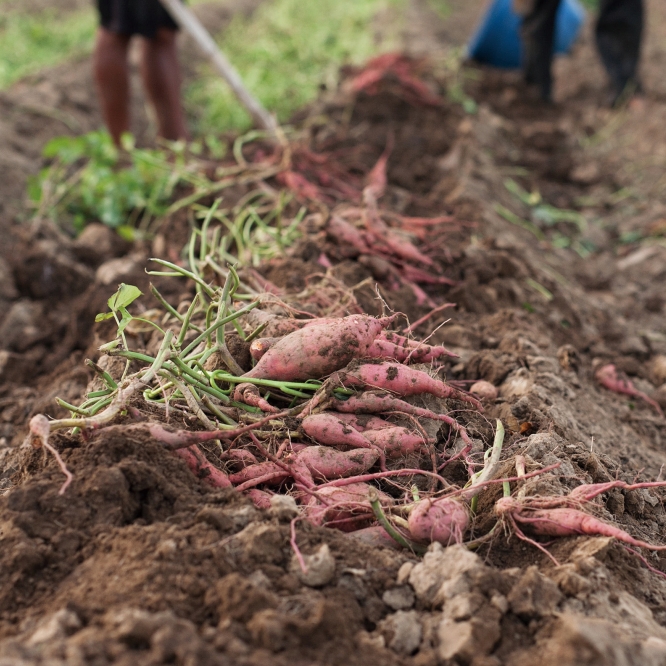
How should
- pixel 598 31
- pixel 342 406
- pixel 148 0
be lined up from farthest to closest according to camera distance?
1. pixel 598 31
2. pixel 148 0
3. pixel 342 406

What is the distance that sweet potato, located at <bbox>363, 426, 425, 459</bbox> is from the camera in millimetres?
1837

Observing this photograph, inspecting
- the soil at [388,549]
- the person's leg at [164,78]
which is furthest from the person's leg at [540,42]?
the person's leg at [164,78]

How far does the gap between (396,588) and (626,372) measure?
5.77 ft

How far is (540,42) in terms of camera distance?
636cm

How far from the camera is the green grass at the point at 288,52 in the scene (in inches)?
235

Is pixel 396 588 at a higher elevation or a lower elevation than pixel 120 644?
lower

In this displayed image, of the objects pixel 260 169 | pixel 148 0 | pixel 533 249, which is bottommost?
pixel 533 249

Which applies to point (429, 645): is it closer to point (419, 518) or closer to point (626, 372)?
point (419, 518)

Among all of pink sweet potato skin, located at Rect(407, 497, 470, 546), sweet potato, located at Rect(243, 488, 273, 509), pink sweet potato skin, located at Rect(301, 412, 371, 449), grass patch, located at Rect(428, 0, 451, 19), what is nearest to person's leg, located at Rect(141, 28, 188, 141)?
pink sweet potato skin, located at Rect(301, 412, 371, 449)

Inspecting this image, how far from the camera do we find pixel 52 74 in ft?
20.6

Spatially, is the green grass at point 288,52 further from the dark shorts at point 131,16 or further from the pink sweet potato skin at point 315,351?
the pink sweet potato skin at point 315,351

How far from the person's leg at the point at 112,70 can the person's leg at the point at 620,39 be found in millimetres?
3958

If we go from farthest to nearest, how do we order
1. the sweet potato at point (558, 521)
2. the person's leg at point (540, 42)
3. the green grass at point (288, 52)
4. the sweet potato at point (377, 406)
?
the person's leg at point (540, 42), the green grass at point (288, 52), the sweet potato at point (377, 406), the sweet potato at point (558, 521)

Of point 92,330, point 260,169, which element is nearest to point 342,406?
point 92,330
